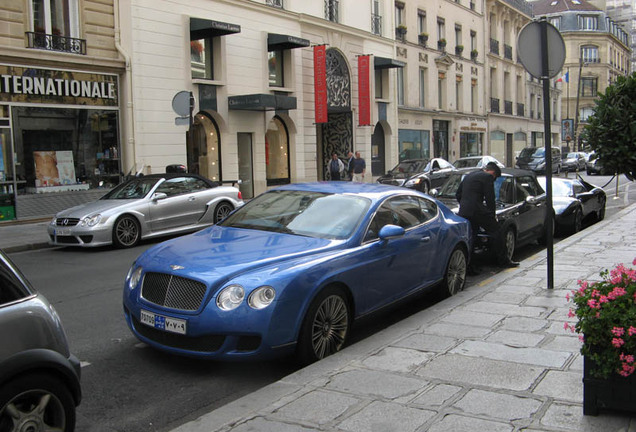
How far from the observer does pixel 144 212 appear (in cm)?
1266

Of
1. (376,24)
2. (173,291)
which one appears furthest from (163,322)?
(376,24)

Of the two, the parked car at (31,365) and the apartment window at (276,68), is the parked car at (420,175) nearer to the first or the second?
the apartment window at (276,68)

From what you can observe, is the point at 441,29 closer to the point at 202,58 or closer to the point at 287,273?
the point at 202,58

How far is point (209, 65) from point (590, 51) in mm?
70393

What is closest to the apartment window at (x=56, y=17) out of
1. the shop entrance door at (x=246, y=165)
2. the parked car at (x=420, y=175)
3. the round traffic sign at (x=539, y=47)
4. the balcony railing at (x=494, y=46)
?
the shop entrance door at (x=246, y=165)

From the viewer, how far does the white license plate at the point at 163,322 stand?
4809 mm

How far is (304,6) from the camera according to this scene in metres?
25.7

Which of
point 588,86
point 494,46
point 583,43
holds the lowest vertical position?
point 494,46

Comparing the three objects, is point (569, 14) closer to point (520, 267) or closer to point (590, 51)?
point (590, 51)

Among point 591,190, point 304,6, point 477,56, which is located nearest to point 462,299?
point 591,190

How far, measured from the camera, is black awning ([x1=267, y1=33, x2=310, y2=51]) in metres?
23.2

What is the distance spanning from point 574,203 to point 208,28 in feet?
42.2

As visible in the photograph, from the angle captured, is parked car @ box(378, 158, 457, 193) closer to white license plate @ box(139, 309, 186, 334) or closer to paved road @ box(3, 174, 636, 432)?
paved road @ box(3, 174, 636, 432)

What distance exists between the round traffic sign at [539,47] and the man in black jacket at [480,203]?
2.21 meters
